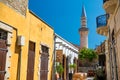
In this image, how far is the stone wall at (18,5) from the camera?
9.25m

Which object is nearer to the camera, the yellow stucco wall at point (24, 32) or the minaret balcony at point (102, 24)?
the yellow stucco wall at point (24, 32)

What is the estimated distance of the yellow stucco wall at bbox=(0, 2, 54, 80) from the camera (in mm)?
9188

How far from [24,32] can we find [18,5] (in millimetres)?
1431

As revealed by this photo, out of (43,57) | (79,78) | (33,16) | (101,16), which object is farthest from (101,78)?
(33,16)

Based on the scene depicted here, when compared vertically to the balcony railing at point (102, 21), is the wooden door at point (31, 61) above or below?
below

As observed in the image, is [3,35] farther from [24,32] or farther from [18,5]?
[18,5]

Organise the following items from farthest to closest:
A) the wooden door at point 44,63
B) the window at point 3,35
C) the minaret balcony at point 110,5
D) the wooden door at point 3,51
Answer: the wooden door at point 44,63
the minaret balcony at point 110,5
the window at point 3,35
the wooden door at point 3,51

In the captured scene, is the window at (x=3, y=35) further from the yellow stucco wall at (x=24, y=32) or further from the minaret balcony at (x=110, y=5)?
the minaret balcony at (x=110, y=5)

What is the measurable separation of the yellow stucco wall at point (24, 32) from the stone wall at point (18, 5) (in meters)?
0.20

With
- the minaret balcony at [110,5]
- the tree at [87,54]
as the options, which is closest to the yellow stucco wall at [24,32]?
the minaret balcony at [110,5]

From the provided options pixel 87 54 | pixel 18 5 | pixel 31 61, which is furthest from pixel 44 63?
pixel 87 54

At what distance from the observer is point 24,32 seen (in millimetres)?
10695

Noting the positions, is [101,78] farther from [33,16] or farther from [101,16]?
[33,16]

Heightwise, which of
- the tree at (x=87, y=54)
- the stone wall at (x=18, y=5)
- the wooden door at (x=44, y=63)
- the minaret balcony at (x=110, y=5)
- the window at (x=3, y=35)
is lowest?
the wooden door at (x=44, y=63)
